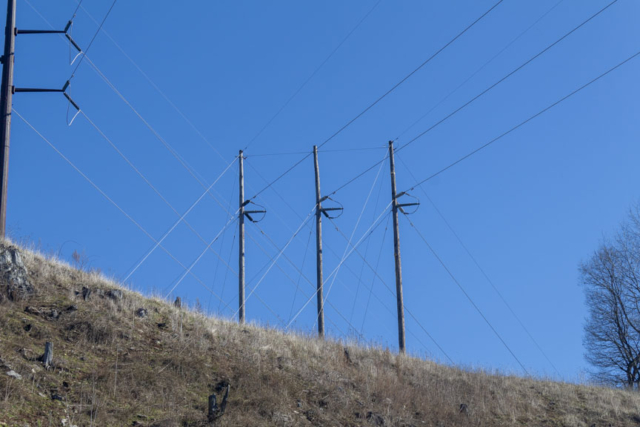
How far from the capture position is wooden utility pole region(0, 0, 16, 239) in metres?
18.1

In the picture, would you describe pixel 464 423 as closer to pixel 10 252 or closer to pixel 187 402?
pixel 187 402

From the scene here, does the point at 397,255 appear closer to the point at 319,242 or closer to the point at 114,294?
the point at 319,242

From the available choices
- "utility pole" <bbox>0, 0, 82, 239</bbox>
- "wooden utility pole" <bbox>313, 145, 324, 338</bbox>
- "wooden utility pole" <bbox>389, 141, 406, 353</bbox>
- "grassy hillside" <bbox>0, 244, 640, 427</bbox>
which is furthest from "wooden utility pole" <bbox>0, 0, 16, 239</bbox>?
"wooden utility pole" <bbox>389, 141, 406, 353</bbox>

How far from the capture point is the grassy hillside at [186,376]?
1217 centimetres

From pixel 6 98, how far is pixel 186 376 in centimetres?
943

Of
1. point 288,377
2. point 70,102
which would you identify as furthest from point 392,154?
point 288,377

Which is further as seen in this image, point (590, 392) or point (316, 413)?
point (590, 392)

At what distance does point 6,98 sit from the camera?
19.1m

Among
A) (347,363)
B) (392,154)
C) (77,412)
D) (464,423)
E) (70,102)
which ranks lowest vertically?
(77,412)

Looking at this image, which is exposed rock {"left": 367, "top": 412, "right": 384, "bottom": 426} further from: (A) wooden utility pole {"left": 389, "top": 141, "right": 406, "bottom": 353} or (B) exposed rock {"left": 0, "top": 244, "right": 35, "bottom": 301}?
(A) wooden utility pole {"left": 389, "top": 141, "right": 406, "bottom": 353}

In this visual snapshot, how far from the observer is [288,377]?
1609 centimetres

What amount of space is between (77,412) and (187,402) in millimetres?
2199

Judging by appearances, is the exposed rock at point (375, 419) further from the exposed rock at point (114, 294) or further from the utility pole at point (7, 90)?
the utility pole at point (7, 90)

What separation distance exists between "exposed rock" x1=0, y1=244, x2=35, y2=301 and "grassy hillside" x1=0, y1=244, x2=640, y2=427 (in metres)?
Answer: 0.03
